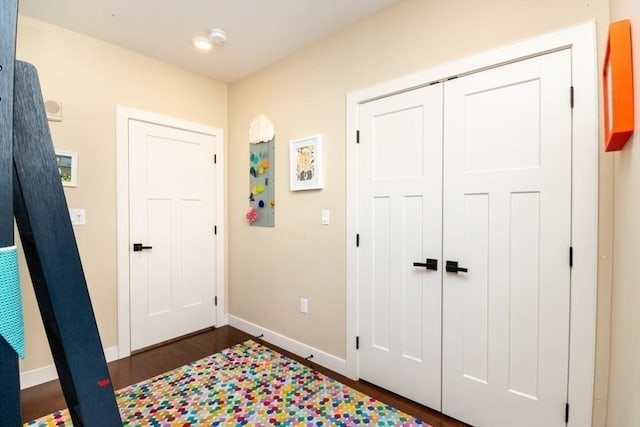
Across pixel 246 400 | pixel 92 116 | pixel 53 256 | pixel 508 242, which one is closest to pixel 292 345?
pixel 246 400

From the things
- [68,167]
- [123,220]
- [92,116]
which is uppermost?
[92,116]

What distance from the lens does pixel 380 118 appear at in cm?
219

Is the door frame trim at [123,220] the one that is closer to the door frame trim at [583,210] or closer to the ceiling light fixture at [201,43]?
the ceiling light fixture at [201,43]

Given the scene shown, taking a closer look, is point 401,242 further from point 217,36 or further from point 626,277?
point 217,36

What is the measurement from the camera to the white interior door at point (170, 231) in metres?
2.81

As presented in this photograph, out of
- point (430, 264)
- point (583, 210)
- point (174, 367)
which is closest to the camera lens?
point (583, 210)

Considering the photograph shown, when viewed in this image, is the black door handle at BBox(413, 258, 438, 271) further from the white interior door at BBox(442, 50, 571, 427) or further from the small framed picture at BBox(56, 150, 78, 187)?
the small framed picture at BBox(56, 150, 78, 187)

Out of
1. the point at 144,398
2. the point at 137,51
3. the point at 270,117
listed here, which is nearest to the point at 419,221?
the point at 270,117

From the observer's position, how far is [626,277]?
1199 millimetres

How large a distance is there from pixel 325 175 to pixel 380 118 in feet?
2.04

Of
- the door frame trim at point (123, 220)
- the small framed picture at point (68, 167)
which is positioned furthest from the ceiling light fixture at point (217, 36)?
the small framed picture at point (68, 167)

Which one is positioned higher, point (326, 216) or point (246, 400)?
point (326, 216)

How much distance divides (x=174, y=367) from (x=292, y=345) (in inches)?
38.0

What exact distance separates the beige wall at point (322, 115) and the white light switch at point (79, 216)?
130 cm
